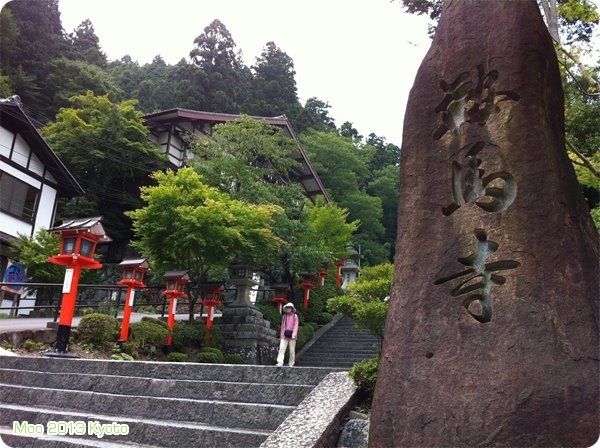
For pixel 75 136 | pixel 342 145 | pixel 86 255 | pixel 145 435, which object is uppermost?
pixel 342 145

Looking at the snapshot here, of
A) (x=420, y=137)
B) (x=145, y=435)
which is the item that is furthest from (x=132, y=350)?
(x=420, y=137)

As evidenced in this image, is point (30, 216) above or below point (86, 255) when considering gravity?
above

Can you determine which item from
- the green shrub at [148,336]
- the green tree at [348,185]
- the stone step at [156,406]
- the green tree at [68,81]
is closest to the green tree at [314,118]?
the green tree at [348,185]

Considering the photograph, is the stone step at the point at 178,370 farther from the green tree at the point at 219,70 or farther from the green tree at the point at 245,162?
the green tree at the point at 219,70

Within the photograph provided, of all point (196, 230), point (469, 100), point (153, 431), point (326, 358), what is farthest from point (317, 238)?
point (469, 100)

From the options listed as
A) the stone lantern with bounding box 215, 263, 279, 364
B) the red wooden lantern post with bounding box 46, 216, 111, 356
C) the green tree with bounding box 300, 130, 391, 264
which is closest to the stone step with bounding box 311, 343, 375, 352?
the stone lantern with bounding box 215, 263, 279, 364

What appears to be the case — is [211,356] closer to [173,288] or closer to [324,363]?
[173,288]

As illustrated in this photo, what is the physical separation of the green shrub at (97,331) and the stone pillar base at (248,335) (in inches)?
149

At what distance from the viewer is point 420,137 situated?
4145mm

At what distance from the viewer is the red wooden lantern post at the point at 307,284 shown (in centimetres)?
1984

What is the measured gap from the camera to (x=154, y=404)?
5535 mm

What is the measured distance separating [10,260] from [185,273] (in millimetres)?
10094

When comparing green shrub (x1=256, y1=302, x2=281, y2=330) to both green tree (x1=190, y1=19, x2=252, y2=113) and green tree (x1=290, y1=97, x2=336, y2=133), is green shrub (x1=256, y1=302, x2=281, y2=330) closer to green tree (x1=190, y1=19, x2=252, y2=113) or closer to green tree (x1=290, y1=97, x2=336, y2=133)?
green tree (x1=190, y1=19, x2=252, y2=113)

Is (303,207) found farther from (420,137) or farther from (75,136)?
(420,137)
